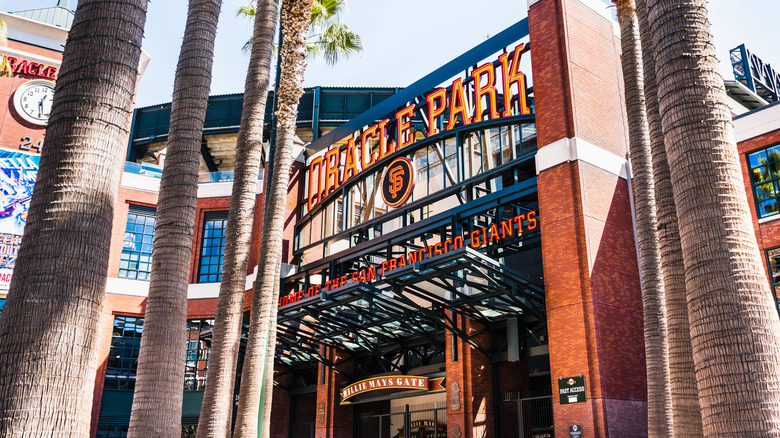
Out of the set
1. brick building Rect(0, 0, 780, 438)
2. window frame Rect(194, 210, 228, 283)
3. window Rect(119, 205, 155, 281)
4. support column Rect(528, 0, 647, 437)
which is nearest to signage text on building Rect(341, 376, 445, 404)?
brick building Rect(0, 0, 780, 438)

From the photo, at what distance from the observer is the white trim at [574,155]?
20.0 meters

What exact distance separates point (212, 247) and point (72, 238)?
3022 centimetres

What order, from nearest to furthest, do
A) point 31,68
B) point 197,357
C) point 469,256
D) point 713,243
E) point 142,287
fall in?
point 713,243, point 469,256, point 197,357, point 142,287, point 31,68

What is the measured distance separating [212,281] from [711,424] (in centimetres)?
3119

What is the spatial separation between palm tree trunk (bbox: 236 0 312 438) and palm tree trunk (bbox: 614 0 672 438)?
24.5 feet

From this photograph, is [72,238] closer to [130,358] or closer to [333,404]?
[333,404]

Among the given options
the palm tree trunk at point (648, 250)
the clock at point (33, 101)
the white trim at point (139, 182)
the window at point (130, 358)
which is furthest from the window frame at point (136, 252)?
the palm tree trunk at point (648, 250)

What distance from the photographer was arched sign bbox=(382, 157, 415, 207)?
84.4ft

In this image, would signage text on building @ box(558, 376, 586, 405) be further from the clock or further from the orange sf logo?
the clock

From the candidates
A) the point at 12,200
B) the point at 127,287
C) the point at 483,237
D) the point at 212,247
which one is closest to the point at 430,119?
the point at 483,237

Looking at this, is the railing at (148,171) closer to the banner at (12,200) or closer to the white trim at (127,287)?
the banner at (12,200)

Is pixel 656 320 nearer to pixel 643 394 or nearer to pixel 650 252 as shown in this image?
pixel 650 252

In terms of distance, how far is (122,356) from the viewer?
32.4 m

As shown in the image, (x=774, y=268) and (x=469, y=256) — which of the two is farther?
(x=774, y=268)
